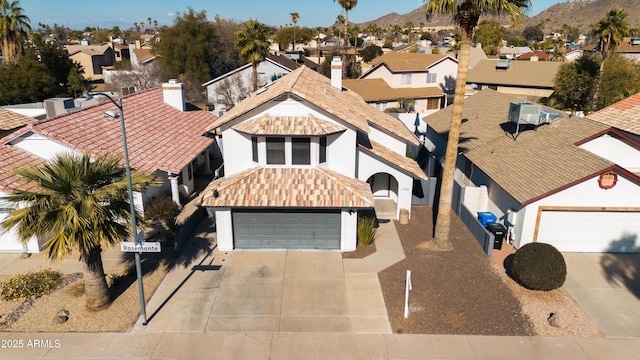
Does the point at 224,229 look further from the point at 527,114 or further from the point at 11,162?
the point at 527,114

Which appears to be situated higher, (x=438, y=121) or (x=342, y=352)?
(x=438, y=121)

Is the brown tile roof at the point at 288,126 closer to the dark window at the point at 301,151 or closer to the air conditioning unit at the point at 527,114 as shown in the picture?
the dark window at the point at 301,151

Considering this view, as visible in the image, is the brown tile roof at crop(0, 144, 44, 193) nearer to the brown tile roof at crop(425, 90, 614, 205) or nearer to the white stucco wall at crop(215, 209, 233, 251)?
the white stucco wall at crop(215, 209, 233, 251)

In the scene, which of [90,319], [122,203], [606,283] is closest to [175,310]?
[90,319]

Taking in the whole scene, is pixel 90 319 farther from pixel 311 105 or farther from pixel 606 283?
pixel 606 283

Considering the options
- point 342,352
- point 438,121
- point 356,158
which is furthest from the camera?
point 438,121

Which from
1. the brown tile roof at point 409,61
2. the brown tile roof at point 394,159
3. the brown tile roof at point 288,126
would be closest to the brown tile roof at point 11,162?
the brown tile roof at point 288,126
